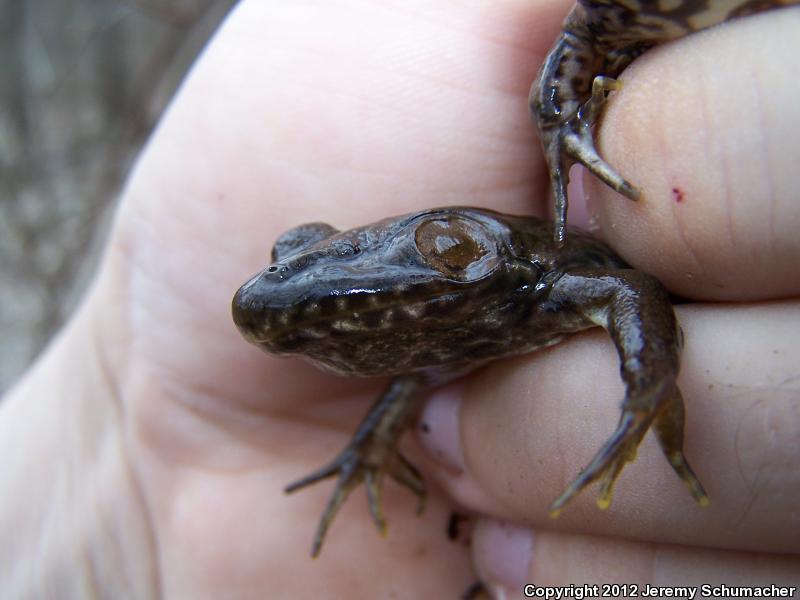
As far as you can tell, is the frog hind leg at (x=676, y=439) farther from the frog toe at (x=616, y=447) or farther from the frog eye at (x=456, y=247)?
the frog eye at (x=456, y=247)

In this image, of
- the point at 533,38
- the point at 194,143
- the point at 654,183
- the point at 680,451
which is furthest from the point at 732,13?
the point at 194,143

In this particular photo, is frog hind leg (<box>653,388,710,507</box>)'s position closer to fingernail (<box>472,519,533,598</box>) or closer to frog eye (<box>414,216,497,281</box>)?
A: frog eye (<box>414,216,497,281</box>)

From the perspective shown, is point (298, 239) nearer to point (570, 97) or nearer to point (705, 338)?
point (570, 97)

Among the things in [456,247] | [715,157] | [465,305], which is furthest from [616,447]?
[715,157]

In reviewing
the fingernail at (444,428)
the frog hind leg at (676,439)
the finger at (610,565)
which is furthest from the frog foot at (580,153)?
the finger at (610,565)

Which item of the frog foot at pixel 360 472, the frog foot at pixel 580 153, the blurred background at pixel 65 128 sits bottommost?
the blurred background at pixel 65 128

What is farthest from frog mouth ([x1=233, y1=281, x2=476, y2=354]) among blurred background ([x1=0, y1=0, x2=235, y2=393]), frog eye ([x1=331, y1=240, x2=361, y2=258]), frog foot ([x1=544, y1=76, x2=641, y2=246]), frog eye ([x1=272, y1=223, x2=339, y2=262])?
blurred background ([x1=0, y1=0, x2=235, y2=393])
